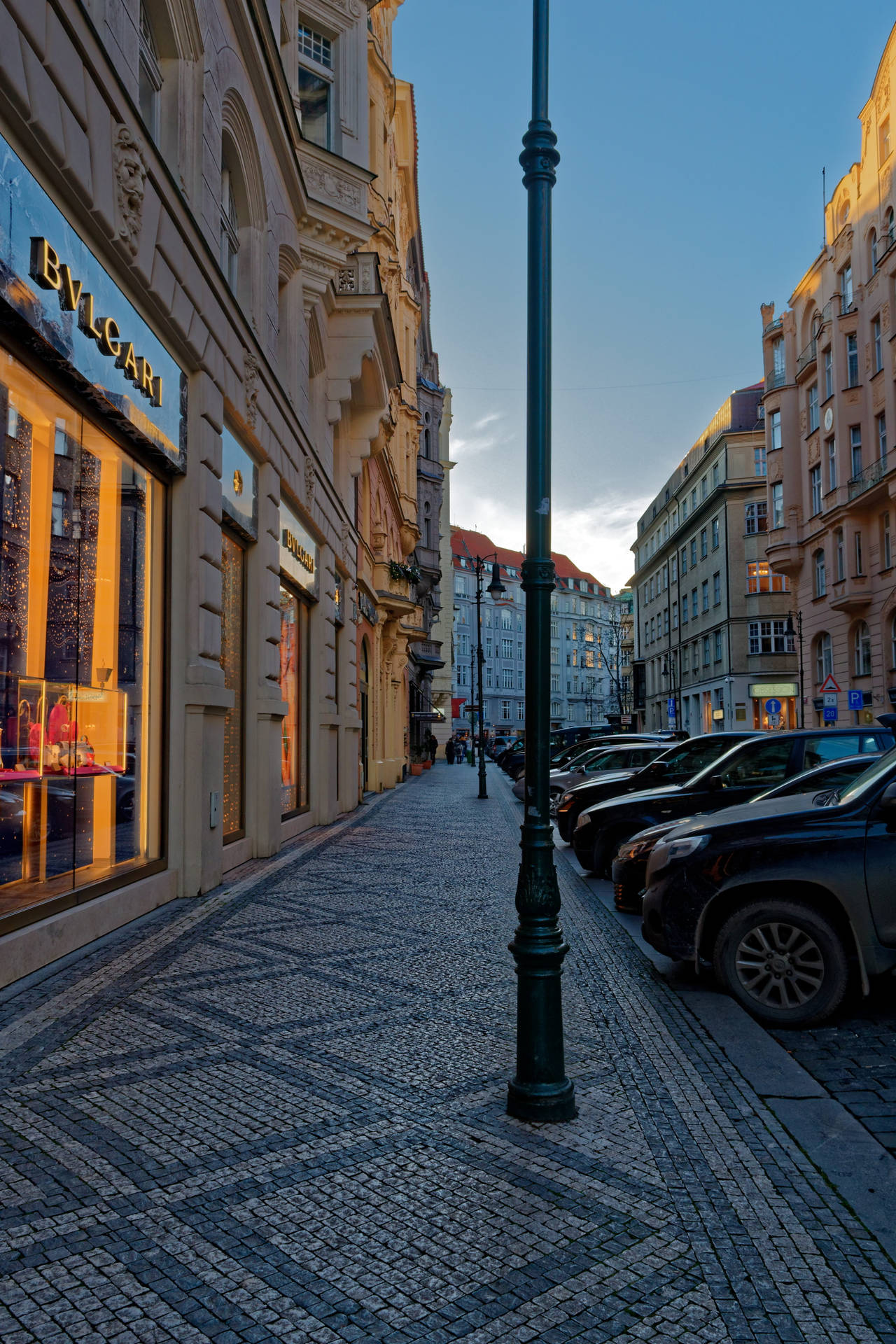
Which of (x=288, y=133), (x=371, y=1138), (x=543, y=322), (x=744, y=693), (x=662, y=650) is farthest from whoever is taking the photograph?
(x=662, y=650)

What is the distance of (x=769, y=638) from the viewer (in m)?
56.1

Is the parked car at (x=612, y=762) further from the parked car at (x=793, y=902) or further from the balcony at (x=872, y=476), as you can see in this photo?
the balcony at (x=872, y=476)

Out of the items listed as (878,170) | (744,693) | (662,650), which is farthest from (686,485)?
(878,170)

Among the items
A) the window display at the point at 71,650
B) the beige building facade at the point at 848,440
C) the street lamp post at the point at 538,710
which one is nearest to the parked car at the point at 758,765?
the window display at the point at 71,650

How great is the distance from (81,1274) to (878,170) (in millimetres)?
41823

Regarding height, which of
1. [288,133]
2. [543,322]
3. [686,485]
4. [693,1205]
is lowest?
[693,1205]

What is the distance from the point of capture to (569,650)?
13312 cm

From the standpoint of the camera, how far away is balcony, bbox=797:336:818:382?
42.7m

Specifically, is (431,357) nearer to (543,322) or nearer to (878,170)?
(878,170)

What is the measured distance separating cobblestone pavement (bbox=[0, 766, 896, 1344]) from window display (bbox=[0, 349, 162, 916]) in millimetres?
1237

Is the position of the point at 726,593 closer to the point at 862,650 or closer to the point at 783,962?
the point at 862,650

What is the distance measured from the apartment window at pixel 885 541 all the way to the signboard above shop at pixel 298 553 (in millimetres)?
24975

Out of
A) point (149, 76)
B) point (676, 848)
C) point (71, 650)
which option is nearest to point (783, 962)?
point (676, 848)

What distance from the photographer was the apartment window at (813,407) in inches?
1686
